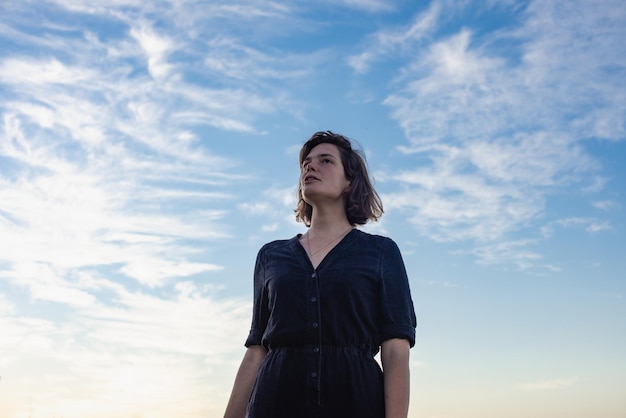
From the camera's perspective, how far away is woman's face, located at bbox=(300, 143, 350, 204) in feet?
14.9

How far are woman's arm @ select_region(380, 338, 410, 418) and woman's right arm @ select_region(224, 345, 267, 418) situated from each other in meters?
0.77

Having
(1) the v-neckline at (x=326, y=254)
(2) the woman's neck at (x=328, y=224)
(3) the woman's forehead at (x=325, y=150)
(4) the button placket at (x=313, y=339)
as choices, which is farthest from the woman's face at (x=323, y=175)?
(4) the button placket at (x=313, y=339)

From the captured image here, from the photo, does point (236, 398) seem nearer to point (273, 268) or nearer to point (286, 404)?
point (286, 404)

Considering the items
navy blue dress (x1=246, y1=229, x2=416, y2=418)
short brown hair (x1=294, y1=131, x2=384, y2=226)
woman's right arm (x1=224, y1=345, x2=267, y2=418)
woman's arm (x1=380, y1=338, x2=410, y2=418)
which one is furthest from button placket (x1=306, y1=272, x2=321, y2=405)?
short brown hair (x1=294, y1=131, x2=384, y2=226)

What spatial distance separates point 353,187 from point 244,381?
1.37 metres

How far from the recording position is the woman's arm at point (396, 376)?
3.88m

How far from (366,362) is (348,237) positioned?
2.64ft

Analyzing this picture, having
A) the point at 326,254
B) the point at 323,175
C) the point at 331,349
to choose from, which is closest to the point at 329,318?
the point at 331,349

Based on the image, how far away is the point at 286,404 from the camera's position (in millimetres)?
3926

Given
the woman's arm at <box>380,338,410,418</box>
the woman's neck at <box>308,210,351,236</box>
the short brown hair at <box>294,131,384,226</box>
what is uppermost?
the short brown hair at <box>294,131,384,226</box>

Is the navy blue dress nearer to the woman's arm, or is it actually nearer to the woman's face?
the woman's arm

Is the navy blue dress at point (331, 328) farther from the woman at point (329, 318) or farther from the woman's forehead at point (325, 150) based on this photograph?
the woman's forehead at point (325, 150)

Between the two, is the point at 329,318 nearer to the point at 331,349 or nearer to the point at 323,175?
the point at 331,349

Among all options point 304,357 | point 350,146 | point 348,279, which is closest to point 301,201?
point 350,146
